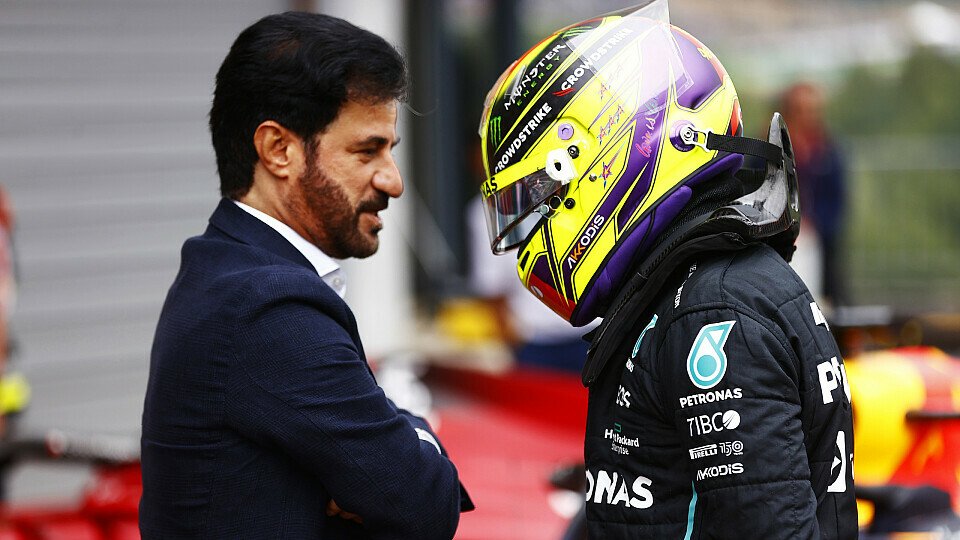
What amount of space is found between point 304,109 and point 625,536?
35.3 inches

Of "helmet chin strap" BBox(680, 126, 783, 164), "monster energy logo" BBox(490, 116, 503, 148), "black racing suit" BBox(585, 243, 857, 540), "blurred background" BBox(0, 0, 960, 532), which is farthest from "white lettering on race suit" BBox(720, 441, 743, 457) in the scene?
"blurred background" BBox(0, 0, 960, 532)

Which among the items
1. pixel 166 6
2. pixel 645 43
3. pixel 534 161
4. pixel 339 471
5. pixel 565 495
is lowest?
pixel 565 495

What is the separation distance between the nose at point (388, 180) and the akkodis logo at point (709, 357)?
0.69 m

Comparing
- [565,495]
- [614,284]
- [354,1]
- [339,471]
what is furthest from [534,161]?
[354,1]

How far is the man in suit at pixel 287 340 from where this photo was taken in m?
1.82

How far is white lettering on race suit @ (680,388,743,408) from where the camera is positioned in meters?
1.59

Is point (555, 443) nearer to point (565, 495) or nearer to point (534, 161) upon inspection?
point (565, 495)

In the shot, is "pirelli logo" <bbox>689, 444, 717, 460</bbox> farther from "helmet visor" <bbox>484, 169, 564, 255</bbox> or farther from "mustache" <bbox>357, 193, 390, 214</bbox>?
"mustache" <bbox>357, 193, 390, 214</bbox>

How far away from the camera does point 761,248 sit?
70.9 inches

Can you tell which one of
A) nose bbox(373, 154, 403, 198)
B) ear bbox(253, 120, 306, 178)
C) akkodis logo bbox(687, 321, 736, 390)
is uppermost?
ear bbox(253, 120, 306, 178)

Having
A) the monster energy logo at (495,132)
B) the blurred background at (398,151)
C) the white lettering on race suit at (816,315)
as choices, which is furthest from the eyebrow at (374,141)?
the blurred background at (398,151)

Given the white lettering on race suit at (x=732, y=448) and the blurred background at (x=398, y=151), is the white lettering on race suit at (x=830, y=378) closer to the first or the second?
the white lettering on race suit at (x=732, y=448)

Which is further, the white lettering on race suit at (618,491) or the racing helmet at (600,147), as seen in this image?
the racing helmet at (600,147)

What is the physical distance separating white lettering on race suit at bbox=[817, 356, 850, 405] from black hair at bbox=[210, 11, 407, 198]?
0.90 metres
